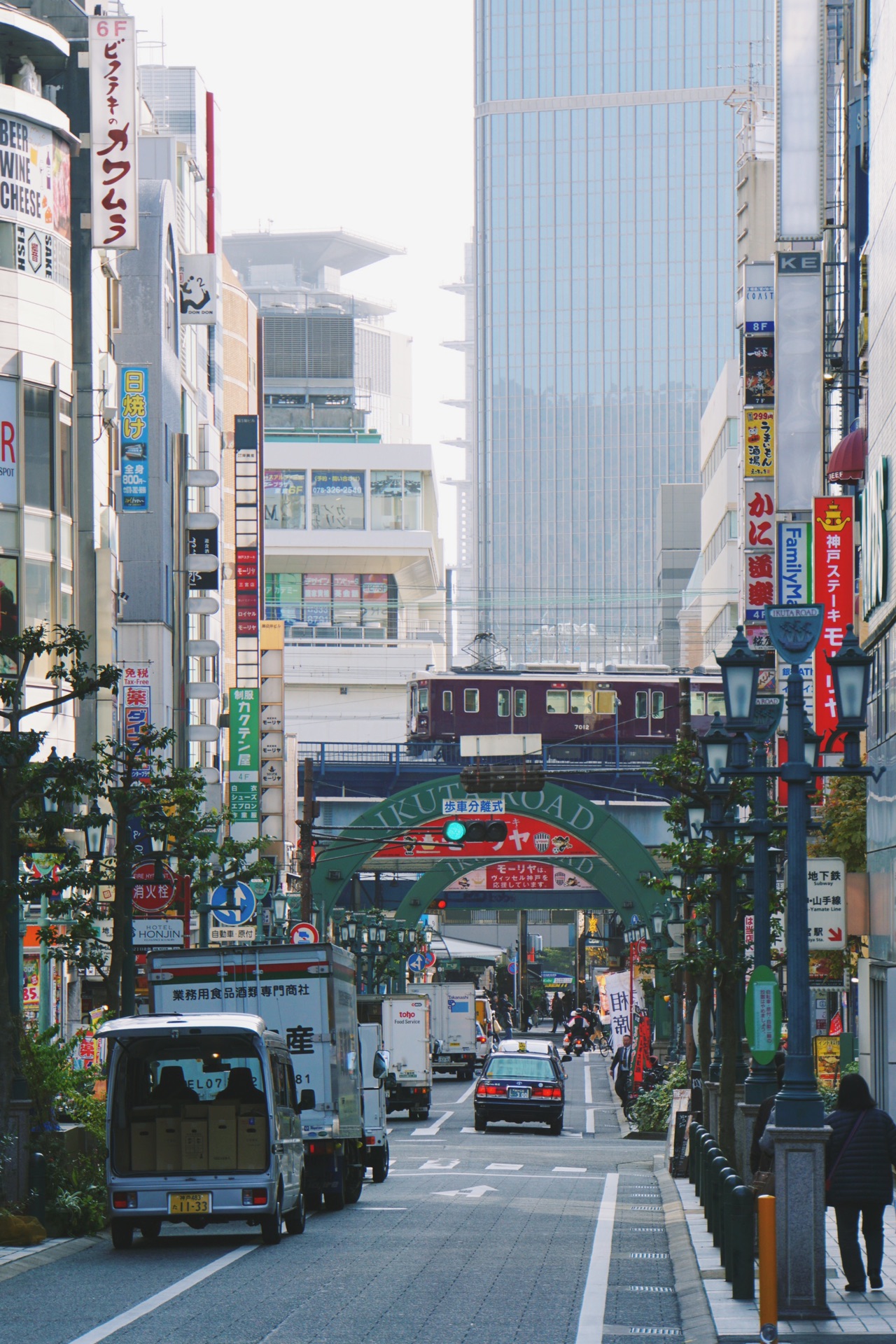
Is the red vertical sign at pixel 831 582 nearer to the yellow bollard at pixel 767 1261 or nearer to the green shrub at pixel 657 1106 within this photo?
the green shrub at pixel 657 1106

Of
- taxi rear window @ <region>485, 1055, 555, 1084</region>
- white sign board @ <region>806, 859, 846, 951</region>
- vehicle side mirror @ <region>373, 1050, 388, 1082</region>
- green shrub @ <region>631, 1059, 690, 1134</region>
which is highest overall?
white sign board @ <region>806, 859, 846, 951</region>

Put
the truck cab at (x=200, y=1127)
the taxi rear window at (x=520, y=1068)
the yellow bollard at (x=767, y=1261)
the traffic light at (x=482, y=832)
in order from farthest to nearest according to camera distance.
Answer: the traffic light at (x=482, y=832)
the taxi rear window at (x=520, y=1068)
the truck cab at (x=200, y=1127)
the yellow bollard at (x=767, y=1261)

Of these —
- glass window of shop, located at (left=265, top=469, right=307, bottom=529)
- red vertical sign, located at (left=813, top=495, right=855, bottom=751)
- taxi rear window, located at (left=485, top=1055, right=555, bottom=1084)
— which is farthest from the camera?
glass window of shop, located at (left=265, top=469, right=307, bottom=529)

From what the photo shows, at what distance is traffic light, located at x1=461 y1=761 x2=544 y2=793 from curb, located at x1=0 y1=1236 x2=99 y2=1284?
85.1ft

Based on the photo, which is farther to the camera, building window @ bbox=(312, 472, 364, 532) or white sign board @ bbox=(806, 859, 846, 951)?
building window @ bbox=(312, 472, 364, 532)

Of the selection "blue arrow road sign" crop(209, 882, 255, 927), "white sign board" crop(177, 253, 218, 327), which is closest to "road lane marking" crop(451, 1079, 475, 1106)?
"blue arrow road sign" crop(209, 882, 255, 927)

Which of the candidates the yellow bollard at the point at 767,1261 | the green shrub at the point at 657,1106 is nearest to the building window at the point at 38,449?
the green shrub at the point at 657,1106

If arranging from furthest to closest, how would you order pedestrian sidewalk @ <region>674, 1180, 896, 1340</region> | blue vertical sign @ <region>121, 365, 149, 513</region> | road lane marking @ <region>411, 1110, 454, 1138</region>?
blue vertical sign @ <region>121, 365, 149, 513</region>
road lane marking @ <region>411, 1110, 454, 1138</region>
pedestrian sidewalk @ <region>674, 1180, 896, 1340</region>

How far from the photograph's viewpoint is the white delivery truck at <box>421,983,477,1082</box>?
61312 mm

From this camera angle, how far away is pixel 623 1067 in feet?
167

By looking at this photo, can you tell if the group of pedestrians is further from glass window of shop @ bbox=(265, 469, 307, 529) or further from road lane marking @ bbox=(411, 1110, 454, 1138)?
glass window of shop @ bbox=(265, 469, 307, 529)

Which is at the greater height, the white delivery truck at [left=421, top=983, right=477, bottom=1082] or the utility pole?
the utility pole

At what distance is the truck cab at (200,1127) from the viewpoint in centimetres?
1808

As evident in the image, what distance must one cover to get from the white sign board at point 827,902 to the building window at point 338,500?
4556 inches
